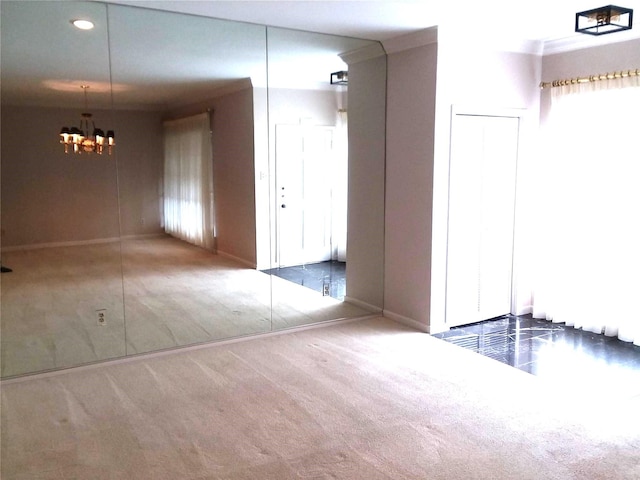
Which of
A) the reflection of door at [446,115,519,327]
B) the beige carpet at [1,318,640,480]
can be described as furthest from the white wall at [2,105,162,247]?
the reflection of door at [446,115,519,327]

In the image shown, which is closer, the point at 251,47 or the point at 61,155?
the point at 61,155

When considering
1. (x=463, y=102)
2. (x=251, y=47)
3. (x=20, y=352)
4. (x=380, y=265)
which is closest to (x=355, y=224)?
(x=380, y=265)

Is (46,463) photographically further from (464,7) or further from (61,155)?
(464,7)

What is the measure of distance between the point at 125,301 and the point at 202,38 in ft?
6.72

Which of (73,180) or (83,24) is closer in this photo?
(83,24)

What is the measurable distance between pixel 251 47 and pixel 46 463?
3.20m

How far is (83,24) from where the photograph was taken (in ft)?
12.0

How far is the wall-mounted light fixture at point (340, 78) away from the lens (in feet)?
15.8

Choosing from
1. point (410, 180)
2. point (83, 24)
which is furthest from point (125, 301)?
point (410, 180)

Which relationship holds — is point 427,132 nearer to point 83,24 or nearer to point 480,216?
point 480,216

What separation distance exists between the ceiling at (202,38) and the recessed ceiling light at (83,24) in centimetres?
4

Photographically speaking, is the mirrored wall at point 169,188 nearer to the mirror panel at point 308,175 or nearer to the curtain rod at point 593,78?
the mirror panel at point 308,175

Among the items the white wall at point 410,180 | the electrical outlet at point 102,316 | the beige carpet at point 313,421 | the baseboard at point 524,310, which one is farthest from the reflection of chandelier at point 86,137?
the baseboard at point 524,310

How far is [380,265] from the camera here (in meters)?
5.17
